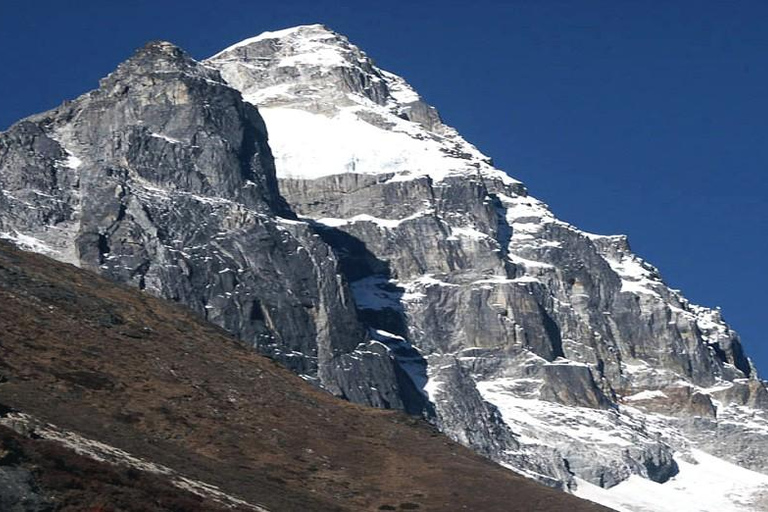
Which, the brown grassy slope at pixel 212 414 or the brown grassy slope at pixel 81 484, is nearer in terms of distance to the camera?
the brown grassy slope at pixel 81 484

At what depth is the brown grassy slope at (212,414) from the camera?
10412cm

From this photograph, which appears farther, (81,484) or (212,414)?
(212,414)

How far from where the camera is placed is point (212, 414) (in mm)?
116438

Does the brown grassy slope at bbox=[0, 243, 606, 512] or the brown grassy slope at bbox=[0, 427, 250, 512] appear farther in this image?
the brown grassy slope at bbox=[0, 243, 606, 512]

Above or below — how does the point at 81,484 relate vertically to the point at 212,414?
below

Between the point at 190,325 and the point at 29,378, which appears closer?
the point at 29,378

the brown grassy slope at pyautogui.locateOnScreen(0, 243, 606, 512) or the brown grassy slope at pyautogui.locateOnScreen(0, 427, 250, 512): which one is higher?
the brown grassy slope at pyautogui.locateOnScreen(0, 243, 606, 512)

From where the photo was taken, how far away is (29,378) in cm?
10781

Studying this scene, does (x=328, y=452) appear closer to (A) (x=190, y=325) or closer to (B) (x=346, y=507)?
(B) (x=346, y=507)

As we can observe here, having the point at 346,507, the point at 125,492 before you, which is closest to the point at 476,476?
the point at 346,507

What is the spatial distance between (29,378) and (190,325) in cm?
3577

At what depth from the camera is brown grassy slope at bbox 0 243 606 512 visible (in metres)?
104

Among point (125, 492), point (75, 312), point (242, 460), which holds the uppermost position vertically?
point (75, 312)

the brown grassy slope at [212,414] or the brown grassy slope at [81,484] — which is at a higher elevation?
the brown grassy slope at [212,414]
